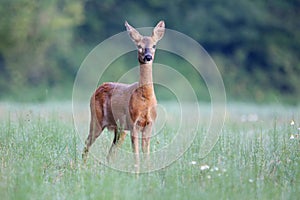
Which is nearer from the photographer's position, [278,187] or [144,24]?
[278,187]

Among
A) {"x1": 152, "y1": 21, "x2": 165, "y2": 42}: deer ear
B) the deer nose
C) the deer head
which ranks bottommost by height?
the deer nose

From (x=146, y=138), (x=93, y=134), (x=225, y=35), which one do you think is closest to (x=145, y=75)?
(x=146, y=138)

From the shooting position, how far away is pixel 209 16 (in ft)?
103

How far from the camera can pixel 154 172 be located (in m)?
7.25

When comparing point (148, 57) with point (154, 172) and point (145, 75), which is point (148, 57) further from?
point (154, 172)

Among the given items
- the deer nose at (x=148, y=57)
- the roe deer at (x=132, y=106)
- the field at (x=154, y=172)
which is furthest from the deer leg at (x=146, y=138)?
the deer nose at (x=148, y=57)

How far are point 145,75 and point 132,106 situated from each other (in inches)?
18.5

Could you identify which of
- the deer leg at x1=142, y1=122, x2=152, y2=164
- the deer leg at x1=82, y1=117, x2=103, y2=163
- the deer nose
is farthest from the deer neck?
the deer leg at x1=82, y1=117, x2=103, y2=163

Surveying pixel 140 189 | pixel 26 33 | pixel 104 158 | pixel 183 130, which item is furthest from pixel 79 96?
pixel 140 189

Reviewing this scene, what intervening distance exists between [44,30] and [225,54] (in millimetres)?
9329

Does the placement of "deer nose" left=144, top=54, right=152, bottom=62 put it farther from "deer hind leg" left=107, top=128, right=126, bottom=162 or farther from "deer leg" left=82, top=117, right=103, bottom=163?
"deer leg" left=82, top=117, right=103, bottom=163

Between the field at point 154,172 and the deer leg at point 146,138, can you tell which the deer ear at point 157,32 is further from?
the field at point 154,172

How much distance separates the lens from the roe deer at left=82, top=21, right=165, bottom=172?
829 centimetres

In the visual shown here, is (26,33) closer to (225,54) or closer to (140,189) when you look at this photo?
(225,54)
